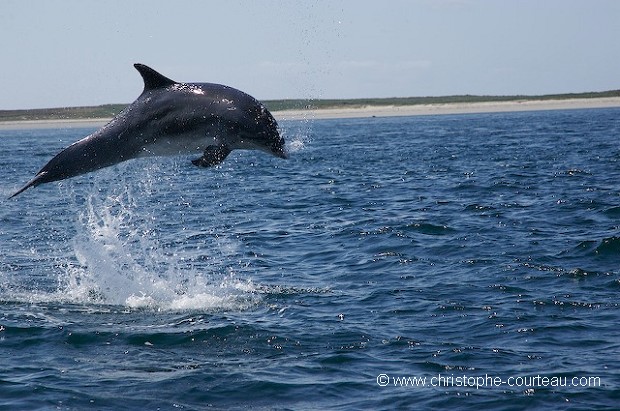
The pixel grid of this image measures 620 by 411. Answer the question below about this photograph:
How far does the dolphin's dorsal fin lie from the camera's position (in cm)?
1255

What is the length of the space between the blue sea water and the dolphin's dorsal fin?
2.10 metres

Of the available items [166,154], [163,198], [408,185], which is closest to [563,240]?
[166,154]

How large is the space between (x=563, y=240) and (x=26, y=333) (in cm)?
1015

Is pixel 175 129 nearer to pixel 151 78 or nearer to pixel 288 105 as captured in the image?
pixel 151 78

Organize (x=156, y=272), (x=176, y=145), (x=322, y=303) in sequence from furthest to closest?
(x=156, y=272)
(x=322, y=303)
(x=176, y=145)

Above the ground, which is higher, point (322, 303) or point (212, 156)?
point (212, 156)

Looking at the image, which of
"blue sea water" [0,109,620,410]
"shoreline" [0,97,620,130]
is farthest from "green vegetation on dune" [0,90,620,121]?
"blue sea water" [0,109,620,410]

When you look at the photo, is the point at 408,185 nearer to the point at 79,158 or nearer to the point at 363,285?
the point at 363,285

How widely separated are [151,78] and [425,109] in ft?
459

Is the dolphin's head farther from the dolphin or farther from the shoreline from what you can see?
the shoreline

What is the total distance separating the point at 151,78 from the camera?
12.6 meters

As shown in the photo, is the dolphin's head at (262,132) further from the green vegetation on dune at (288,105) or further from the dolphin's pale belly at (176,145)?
the green vegetation on dune at (288,105)

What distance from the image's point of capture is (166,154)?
1270 centimetres

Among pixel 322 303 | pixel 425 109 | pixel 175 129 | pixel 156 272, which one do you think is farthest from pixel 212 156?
pixel 425 109
